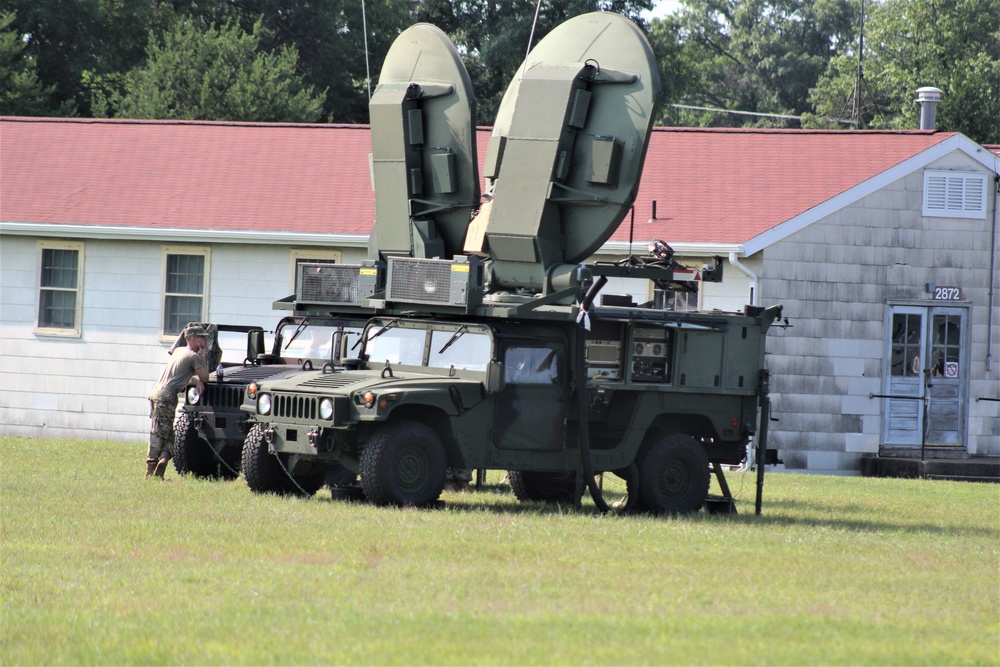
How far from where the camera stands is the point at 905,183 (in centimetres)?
2255

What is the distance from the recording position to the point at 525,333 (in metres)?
13.7

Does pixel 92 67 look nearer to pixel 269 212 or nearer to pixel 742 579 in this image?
pixel 269 212

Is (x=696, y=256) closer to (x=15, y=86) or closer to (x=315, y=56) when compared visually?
(x=15, y=86)

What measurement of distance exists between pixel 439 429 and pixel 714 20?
222 ft

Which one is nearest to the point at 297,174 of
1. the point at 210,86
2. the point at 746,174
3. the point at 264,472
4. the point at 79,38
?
the point at 746,174

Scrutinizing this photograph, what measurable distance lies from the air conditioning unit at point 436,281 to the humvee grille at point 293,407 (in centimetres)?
136

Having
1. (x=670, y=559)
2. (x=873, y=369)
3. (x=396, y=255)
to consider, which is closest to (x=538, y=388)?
(x=396, y=255)

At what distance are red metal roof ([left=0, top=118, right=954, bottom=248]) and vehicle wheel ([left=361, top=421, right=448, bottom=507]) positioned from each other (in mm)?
9661

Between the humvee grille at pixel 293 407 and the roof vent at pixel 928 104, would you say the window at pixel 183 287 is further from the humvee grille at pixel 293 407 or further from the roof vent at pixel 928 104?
the roof vent at pixel 928 104

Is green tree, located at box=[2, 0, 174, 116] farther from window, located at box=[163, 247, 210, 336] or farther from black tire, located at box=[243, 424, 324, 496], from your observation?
black tire, located at box=[243, 424, 324, 496]

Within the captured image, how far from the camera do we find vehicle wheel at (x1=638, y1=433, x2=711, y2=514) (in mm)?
14195

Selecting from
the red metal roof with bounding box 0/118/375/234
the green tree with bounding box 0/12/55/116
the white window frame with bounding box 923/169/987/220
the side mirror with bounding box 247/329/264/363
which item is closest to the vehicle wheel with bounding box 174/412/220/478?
the side mirror with bounding box 247/329/264/363

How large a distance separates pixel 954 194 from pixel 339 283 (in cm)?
1171

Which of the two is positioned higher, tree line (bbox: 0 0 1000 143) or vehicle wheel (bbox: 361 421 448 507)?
tree line (bbox: 0 0 1000 143)
